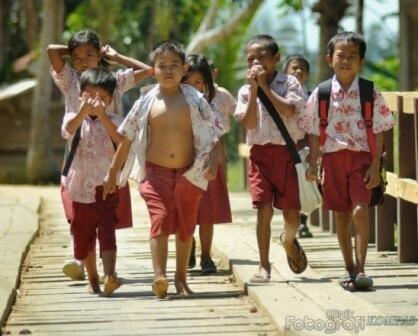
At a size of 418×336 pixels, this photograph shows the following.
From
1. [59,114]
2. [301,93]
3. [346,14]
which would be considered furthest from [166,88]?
[59,114]

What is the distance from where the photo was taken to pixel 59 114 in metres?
31.7

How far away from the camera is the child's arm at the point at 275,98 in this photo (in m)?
9.28

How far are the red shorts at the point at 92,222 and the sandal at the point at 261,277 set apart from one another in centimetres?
97

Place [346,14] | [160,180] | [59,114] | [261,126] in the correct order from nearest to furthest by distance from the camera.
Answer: [160,180], [261,126], [346,14], [59,114]

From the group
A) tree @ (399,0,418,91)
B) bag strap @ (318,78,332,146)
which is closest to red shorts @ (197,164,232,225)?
bag strap @ (318,78,332,146)

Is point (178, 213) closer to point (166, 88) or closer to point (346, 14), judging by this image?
point (166, 88)

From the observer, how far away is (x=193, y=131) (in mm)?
8945

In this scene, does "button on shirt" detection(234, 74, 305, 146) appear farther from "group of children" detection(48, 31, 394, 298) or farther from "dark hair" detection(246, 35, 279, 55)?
"dark hair" detection(246, 35, 279, 55)

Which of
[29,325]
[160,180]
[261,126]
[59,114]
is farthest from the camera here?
[59,114]

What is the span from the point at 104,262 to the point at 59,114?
22.9m

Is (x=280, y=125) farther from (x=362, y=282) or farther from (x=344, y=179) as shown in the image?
(x=362, y=282)

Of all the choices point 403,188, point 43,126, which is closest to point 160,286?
point 403,188

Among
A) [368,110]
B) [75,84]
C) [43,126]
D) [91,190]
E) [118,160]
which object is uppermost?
[75,84]

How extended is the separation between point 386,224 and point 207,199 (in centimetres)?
177
